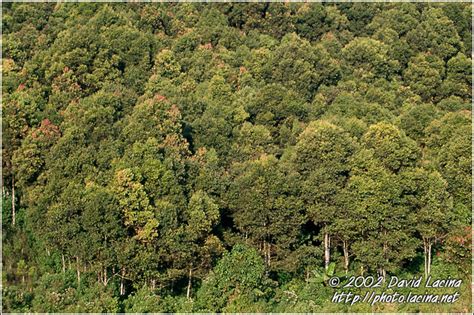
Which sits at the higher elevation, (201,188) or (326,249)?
(201,188)

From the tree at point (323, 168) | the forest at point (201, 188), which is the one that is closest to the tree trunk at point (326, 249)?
the tree at point (323, 168)

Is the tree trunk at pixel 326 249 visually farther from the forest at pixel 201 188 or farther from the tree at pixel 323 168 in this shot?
the forest at pixel 201 188

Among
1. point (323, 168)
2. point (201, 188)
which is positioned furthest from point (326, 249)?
point (201, 188)

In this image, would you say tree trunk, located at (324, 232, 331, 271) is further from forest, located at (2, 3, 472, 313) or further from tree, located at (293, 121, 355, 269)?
forest, located at (2, 3, 472, 313)

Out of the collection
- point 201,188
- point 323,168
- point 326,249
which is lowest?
point 326,249

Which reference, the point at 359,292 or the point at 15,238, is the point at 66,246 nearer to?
the point at 15,238

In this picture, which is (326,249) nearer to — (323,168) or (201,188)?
(323,168)

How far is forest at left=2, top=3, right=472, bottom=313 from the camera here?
26.1 meters

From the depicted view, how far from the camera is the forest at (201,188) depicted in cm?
2614

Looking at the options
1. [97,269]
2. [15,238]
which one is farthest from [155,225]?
[15,238]

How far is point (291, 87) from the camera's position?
4153 cm

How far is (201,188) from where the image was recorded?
29.7 m

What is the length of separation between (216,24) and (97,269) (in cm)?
2931

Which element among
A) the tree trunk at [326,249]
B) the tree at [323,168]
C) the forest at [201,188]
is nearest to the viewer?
the forest at [201,188]
